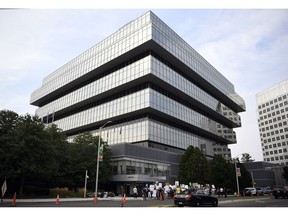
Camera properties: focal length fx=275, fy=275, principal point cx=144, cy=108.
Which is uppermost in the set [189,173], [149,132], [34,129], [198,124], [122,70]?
[122,70]

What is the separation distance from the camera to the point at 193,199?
878 inches

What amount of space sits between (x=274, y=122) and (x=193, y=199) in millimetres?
136014

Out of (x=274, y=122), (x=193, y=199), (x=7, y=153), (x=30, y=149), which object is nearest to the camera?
(x=193, y=199)

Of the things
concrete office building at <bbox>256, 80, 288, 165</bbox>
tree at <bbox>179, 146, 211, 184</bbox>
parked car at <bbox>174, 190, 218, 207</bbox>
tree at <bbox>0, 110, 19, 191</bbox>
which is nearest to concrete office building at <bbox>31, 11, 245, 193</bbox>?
tree at <bbox>179, 146, 211, 184</bbox>

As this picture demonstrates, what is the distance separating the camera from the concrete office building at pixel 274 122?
136 meters

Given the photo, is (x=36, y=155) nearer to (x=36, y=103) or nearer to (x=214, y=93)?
(x=214, y=93)

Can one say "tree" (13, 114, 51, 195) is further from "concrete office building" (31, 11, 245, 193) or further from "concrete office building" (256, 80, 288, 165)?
"concrete office building" (256, 80, 288, 165)

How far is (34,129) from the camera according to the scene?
1439 inches

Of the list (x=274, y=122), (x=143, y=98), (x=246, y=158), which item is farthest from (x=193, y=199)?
(x=246, y=158)

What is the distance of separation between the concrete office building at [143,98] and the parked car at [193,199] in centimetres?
3386

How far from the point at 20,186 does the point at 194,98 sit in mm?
54126

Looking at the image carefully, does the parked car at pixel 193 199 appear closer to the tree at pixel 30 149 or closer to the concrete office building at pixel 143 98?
the tree at pixel 30 149

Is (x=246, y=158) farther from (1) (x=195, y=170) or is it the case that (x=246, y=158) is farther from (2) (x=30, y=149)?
(2) (x=30, y=149)

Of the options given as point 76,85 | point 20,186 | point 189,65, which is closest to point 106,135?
point 76,85
